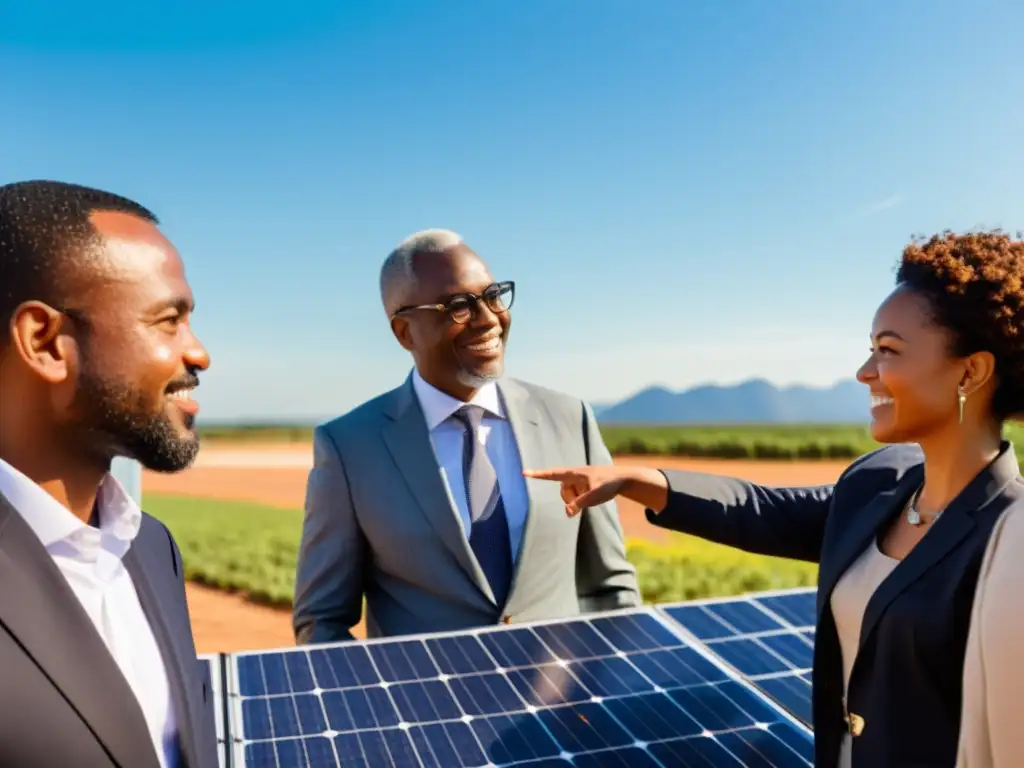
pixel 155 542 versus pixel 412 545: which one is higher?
pixel 155 542

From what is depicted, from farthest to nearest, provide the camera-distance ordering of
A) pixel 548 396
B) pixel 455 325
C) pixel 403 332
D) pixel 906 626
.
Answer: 1. pixel 548 396
2. pixel 403 332
3. pixel 455 325
4. pixel 906 626

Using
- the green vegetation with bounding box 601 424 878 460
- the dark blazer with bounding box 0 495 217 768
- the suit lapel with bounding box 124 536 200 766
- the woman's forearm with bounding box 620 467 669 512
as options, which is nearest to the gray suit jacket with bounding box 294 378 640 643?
the woman's forearm with bounding box 620 467 669 512

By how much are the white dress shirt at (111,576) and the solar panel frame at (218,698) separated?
388mm

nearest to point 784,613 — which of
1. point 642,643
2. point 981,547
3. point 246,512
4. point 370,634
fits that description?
point 642,643

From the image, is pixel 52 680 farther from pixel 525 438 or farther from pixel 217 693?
pixel 525 438

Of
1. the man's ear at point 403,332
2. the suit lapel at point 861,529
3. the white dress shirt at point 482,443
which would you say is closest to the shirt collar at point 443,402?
the white dress shirt at point 482,443

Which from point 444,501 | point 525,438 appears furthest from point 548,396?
point 444,501

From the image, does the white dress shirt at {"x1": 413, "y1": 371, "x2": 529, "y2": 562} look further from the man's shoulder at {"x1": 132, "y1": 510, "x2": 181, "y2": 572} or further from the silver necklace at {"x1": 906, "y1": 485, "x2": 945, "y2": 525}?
the silver necklace at {"x1": 906, "y1": 485, "x2": 945, "y2": 525}

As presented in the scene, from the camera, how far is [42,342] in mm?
Answer: 1624

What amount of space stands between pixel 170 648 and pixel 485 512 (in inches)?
71.7

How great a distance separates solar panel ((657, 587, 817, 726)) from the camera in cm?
265

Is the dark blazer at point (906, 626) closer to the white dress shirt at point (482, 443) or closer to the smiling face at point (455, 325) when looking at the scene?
the white dress shirt at point (482, 443)

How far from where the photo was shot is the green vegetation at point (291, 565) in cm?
1512

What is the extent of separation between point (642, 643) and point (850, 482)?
0.89 meters
